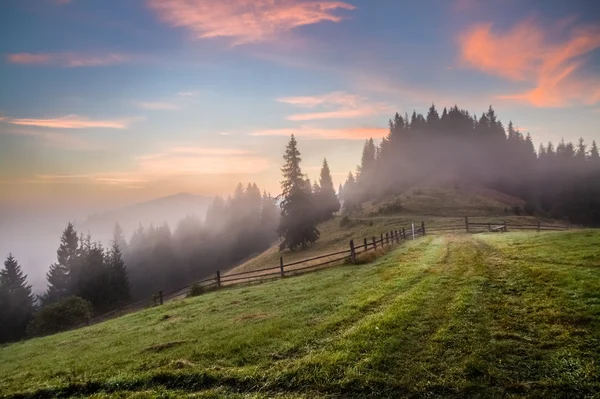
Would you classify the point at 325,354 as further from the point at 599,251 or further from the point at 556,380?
the point at 599,251

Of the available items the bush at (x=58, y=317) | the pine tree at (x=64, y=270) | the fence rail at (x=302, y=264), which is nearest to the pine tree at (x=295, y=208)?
the fence rail at (x=302, y=264)

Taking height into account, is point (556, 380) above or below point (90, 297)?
above

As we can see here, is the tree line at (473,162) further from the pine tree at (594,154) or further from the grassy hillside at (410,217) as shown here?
the grassy hillside at (410,217)

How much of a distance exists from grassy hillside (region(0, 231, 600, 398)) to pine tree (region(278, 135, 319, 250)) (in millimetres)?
38231

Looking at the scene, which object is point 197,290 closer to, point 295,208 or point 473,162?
point 295,208

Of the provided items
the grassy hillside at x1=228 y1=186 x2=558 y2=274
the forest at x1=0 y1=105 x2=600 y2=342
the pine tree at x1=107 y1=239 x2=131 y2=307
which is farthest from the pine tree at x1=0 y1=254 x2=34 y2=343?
the grassy hillside at x1=228 y1=186 x2=558 y2=274

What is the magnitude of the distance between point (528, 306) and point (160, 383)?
37.8 feet

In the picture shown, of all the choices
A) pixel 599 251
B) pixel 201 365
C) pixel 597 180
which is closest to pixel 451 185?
pixel 597 180

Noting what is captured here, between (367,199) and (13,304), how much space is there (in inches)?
3722

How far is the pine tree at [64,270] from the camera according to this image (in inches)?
2598

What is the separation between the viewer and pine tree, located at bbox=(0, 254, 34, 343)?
55.9 m

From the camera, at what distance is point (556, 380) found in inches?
264

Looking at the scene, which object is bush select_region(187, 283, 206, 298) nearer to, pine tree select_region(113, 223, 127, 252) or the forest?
the forest

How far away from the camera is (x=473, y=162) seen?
126 m
